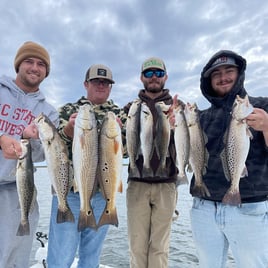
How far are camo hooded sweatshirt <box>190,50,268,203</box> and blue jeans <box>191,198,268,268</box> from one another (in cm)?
14

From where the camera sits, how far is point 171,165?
4773mm

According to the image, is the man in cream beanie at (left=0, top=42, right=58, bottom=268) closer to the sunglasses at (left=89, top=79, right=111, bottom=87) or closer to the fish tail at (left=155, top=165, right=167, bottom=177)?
the sunglasses at (left=89, top=79, right=111, bottom=87)

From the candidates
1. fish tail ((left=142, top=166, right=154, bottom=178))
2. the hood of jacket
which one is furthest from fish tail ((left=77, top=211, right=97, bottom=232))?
the hood of jacket

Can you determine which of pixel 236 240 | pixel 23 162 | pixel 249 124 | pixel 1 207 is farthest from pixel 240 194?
pixel 1 207

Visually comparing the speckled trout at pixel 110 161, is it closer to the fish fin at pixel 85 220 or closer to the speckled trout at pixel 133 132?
the fish fin at pixel 85 220

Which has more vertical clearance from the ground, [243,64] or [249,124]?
[243,64]

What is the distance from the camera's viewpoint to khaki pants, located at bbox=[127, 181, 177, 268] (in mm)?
A: 4746

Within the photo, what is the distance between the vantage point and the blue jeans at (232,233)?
337 centimetres

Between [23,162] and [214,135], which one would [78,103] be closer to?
[23,162]

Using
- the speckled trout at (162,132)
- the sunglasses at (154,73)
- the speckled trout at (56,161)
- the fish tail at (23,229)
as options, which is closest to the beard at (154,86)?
the sunglasses at (154,73)

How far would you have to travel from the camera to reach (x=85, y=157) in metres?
3.76

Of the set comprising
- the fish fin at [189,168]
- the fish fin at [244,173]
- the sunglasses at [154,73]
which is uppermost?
the sunglasses at [154,73]

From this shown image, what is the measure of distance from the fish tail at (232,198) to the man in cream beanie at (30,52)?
3278 mm

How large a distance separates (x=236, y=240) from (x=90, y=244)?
2.27 metres
